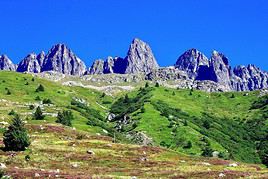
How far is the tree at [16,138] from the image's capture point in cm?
6831

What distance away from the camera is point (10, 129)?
6944 centimetres

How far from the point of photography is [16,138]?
68062 millimetres

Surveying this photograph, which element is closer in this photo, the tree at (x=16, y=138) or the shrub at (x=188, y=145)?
the tree at (x=16, y=138)

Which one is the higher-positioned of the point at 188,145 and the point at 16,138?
the point at 16,138

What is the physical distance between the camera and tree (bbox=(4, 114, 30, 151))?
2689 inches

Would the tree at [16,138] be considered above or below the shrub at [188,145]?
above

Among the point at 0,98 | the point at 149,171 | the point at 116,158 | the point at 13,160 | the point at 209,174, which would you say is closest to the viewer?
the point at 209,174

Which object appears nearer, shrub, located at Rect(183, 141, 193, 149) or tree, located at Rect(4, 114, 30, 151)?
tree, located at Rect(4, 114, 30, 151)

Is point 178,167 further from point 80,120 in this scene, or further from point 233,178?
point 80,120

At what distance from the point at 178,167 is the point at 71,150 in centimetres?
1795

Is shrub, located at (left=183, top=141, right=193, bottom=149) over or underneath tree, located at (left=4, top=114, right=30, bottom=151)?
underneath

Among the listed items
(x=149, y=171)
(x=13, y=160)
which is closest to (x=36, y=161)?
(x=13, y=160)

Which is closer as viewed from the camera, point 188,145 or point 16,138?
→ point 16,138

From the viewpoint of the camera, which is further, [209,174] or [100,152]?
[100,152]
